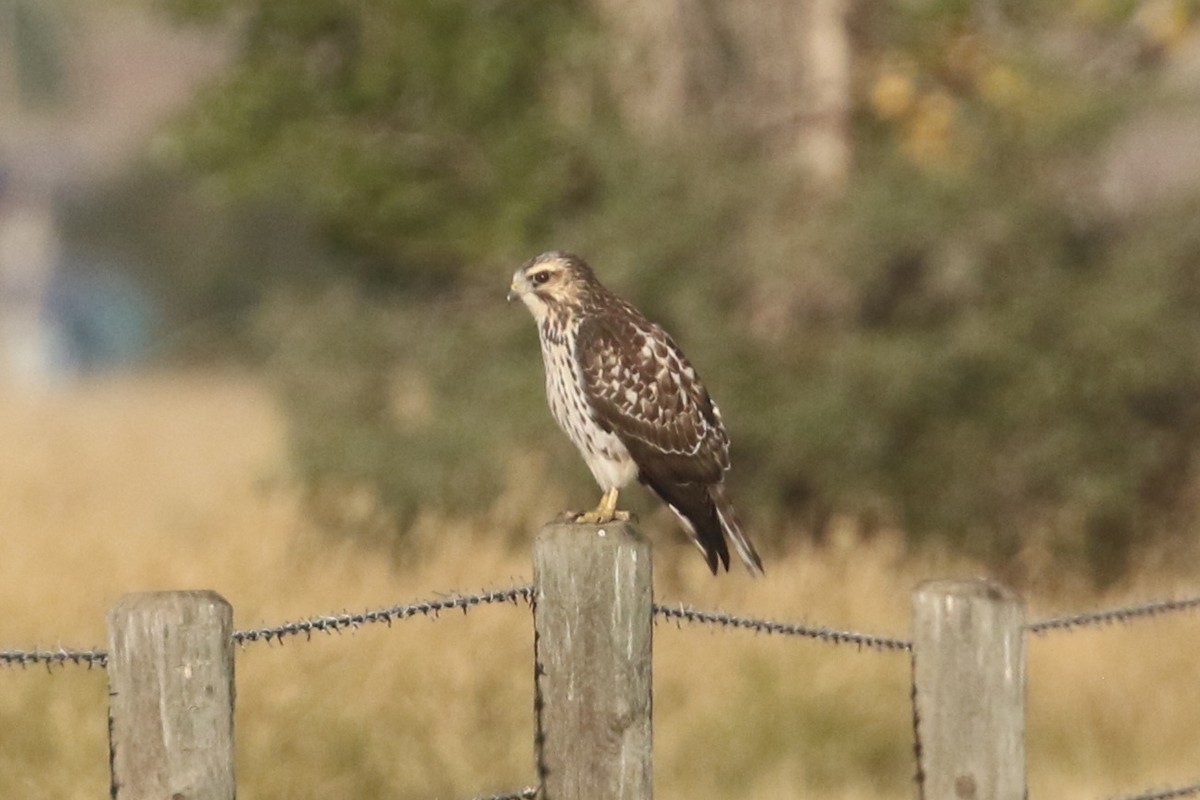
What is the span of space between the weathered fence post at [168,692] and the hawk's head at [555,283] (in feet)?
9.72

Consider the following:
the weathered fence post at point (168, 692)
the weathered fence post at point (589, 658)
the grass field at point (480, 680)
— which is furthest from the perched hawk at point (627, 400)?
the weathered fence post at point (168, 692)

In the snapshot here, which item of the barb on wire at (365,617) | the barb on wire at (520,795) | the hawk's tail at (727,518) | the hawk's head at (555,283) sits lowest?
the barb on wire at (520,795)

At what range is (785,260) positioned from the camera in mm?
11734

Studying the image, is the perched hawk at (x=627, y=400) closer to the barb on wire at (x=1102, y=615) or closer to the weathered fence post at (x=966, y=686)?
the barb on wire at (x=1102, y=615)

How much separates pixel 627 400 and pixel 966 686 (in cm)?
210

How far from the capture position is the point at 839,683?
8.47 m

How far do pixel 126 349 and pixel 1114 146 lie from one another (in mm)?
31537

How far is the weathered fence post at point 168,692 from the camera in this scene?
3527 millimetres

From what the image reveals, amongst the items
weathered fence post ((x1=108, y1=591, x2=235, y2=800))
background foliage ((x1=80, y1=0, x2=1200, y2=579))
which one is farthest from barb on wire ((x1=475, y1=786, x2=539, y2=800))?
background foliage ((x1=80, y1=0, x2=1200, y2=579))

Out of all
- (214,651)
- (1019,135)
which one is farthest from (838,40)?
(214,651)

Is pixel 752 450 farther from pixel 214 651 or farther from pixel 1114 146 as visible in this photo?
pixel 214 651

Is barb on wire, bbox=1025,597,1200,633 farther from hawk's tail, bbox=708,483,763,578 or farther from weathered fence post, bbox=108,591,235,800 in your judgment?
weathered fence post, bbox=108,591,235,800

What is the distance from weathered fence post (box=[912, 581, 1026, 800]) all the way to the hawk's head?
2.36 metres

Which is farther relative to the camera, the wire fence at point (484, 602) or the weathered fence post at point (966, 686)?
the weathered fence post at point (966, 686)
